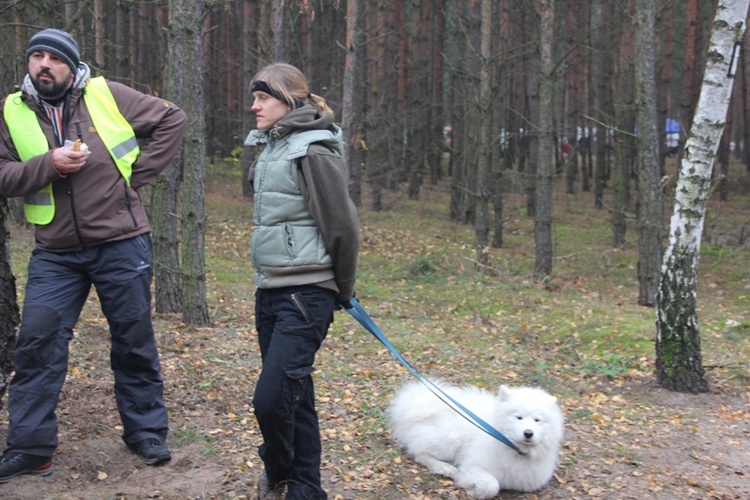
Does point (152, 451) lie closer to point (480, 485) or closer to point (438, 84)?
point (480, 485)

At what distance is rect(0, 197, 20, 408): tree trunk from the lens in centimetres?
423

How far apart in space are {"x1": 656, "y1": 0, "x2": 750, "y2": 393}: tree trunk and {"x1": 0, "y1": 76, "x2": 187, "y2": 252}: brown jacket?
15.7 ft

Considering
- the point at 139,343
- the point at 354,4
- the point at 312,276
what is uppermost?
the point at 354,4

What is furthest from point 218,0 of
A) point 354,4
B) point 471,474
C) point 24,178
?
point 354,4

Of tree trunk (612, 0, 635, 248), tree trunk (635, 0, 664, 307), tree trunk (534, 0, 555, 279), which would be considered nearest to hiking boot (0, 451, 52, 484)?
tree trunk (635, 0, 664, 307)

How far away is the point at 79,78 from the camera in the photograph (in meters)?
3.93

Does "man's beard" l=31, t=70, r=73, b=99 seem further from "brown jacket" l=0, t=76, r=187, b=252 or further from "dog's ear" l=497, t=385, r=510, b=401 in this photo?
"dog's ear" l=497, t=385, r=510, b=401

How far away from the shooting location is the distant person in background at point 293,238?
342 cm

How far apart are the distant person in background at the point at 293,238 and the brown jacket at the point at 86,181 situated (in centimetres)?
83

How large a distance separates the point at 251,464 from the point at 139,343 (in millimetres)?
1011

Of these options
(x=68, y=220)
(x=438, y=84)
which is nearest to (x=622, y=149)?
(x=438, y=84)

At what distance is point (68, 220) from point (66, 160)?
0.33m

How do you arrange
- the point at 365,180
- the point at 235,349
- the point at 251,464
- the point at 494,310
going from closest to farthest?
1. the point at 251,464
2. the point at 235,349
3. the point at 494,310
4. the point at 365,180

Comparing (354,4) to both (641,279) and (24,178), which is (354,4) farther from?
(24,178)
